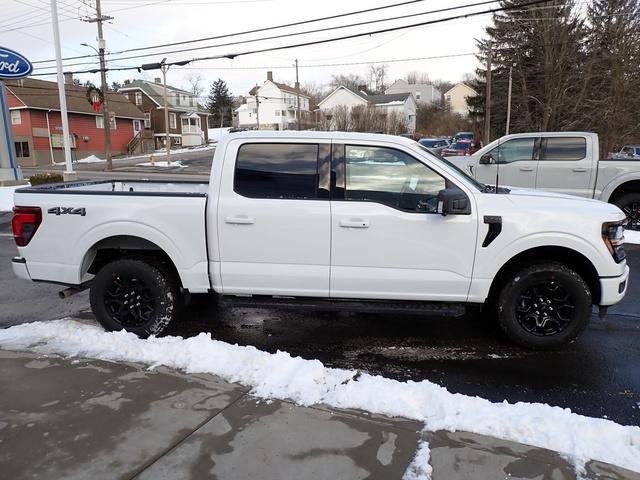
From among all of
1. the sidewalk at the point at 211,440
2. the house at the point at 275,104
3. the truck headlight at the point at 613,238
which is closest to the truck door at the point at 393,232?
the truck headlight at the point at 613,238

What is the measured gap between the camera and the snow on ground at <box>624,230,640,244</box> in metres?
9.24

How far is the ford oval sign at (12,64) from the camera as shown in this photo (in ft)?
58.3

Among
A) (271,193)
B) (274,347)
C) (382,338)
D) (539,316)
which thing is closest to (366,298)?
(382,338)

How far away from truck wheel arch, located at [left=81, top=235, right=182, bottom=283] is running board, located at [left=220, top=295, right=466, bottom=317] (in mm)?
766

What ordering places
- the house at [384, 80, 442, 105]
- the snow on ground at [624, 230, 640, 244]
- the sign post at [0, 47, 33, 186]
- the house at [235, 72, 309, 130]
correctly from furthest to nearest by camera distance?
the house at [384, 80, 442, 105]
the house at [235, 72, 309, 130]
the sign post at [0, 47, 33, 186]
the snow on ground at [624, 230, 640, 244]

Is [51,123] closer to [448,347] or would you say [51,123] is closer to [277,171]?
[277,171]

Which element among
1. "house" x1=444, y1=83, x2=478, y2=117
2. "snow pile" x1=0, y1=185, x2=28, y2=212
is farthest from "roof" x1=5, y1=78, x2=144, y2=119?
"house" x1=444, y1=83, x2=478, y2=117

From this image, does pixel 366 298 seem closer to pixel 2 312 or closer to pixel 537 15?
pixel 2 312

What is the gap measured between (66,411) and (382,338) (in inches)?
109

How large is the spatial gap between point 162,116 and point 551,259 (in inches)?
2525

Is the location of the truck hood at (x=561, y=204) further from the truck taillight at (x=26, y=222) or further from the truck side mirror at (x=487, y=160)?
the truck side mirror at (x=487, y=160)

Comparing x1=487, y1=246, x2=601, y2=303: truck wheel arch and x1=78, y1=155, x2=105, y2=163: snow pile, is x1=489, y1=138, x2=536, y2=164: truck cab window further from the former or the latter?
x1=78, y1=155, x2=105, y2=163: snow pile

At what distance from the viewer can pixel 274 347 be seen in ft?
15.1

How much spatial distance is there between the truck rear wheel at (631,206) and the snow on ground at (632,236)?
0.32 metres
